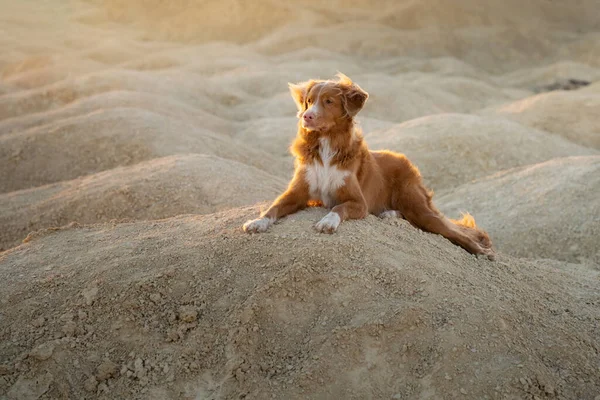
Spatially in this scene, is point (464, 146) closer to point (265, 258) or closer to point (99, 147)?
point (99, 147)

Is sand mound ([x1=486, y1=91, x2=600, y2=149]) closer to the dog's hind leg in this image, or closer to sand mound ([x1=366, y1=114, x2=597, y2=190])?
sand mound ([x1=366, y1=114, x2=597, y2=190])

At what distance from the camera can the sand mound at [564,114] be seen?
16531 millimetres

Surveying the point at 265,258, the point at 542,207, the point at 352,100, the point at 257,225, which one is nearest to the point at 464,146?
the point at 542,207

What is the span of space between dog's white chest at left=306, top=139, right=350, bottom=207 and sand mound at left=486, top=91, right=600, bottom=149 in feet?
40.4

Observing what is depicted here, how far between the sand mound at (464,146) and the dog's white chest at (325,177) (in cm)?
672

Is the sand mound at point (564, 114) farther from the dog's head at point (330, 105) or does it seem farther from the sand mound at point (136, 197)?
the dog's head at point (330, 105)

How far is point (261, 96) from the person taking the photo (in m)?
20.8

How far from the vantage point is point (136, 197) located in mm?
8938

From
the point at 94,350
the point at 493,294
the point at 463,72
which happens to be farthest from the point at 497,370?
the point at 463,72

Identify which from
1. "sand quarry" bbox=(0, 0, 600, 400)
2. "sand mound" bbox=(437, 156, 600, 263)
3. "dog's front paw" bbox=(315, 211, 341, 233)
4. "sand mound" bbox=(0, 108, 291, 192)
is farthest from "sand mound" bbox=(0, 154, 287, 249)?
"dog's front paw" bbox=(315, 211, 341, 233)

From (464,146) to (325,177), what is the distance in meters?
8.19

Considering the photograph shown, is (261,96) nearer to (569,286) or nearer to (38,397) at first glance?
(569,286)

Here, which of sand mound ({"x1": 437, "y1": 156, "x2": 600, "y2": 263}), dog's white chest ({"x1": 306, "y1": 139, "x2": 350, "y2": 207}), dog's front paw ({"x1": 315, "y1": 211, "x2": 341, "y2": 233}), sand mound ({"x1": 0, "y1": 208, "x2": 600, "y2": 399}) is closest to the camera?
sand mound ({"x1": 0, "y1": 208, "x2": 600, "y2": 399})

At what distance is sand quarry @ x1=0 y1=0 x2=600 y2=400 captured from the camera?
443 cm
